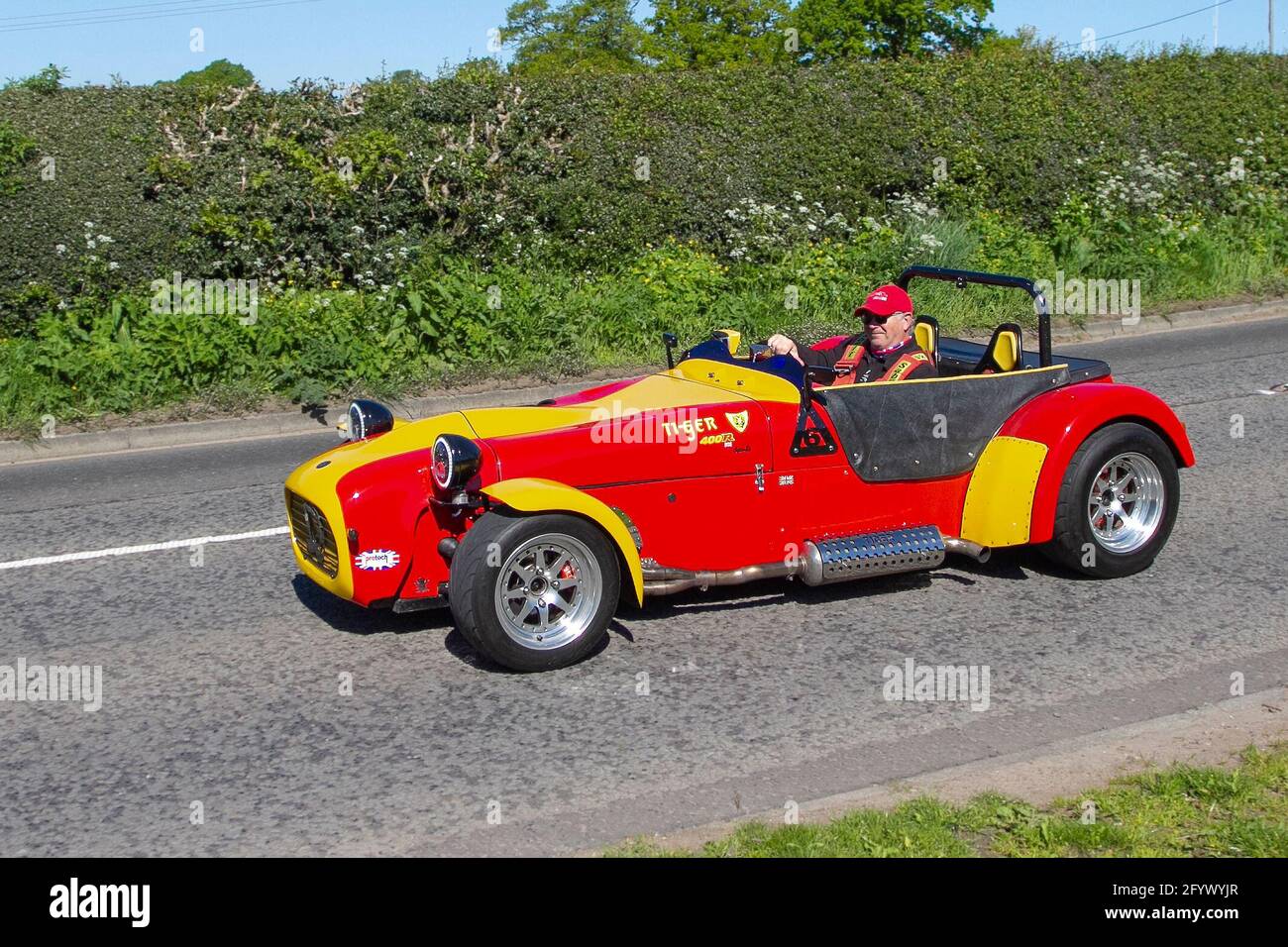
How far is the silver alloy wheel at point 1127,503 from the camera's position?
7.08 metres

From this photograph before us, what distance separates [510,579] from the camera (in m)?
5.72

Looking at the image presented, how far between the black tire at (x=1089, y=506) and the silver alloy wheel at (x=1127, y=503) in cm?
3

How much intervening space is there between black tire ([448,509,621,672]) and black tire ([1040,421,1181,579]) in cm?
244

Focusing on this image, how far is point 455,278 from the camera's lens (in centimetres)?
1334

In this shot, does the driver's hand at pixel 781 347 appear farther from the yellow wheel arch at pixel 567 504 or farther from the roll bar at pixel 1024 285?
the yellow wheel arch at pixel 567 504

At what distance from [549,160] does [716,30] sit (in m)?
25.8

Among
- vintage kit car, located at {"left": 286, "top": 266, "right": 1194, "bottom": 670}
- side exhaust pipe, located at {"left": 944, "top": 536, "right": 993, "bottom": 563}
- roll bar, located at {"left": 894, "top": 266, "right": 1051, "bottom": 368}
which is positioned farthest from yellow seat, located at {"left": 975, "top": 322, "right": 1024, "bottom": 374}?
side exhaust pipe, located at {"left": 944, "top": 536, "right": 993, "bottom": 563}

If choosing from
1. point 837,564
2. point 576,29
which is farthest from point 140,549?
point 576,29

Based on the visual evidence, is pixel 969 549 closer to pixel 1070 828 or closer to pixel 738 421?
pixel 738 421

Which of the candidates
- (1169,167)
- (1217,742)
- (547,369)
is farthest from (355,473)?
(1169,167)

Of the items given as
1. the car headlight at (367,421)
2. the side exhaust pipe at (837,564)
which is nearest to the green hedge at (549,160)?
the car headlight at (367,421)

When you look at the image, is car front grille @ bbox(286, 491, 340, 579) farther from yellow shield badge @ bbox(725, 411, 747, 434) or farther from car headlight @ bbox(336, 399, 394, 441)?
yellow shield badge @ bbox(725, 411, 747, 434)

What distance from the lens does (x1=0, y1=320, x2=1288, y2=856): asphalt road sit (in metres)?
4.76

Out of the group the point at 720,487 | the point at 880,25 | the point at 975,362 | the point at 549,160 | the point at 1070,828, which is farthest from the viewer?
the point at 880,25
